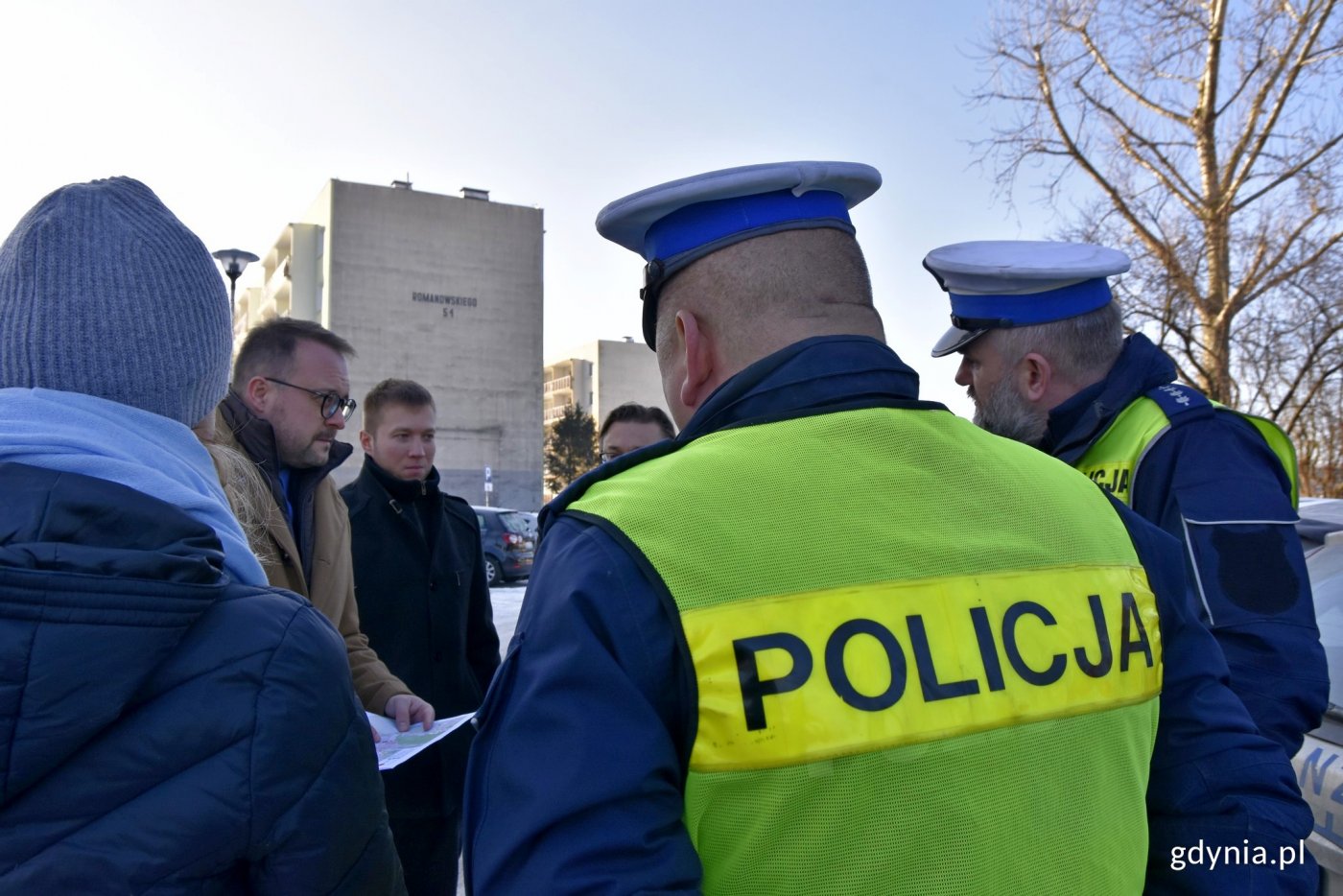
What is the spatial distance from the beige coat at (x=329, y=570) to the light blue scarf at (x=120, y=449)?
1309 millimetres

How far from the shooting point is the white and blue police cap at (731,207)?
1397 mm

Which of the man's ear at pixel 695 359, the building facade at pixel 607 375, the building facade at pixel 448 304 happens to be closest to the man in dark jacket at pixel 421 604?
the man's ear at pixel 695 359

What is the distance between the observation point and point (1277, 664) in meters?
1.99

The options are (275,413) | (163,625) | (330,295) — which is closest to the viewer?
(163,625)

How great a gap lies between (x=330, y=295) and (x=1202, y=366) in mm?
40493

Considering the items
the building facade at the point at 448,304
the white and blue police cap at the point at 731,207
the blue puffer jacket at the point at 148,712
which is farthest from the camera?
the building facade at the point at 448,304

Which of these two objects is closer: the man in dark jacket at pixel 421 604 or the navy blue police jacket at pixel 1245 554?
the navy blue police jacket at pixel 1245 554

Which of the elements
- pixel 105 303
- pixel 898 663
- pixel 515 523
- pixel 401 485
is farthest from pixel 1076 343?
pixel 515 523

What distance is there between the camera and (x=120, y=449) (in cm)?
125

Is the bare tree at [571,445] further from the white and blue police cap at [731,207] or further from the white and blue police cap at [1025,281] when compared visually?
the white and blue police cap at [731,207]

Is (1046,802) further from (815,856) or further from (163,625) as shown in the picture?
(163,625)

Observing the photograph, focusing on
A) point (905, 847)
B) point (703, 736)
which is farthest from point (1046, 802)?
point (703, 736)

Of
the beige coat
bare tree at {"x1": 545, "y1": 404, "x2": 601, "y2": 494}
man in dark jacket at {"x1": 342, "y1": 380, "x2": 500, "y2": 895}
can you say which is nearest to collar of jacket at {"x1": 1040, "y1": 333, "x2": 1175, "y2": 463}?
the beige coat

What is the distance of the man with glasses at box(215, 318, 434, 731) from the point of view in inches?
110
